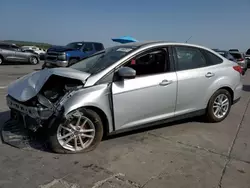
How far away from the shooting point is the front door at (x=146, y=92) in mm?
3924

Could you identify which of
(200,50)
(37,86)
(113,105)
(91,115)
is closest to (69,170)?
(91,115)

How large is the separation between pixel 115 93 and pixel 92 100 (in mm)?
375

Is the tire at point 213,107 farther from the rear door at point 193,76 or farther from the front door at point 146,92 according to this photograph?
the front door at point 146,92

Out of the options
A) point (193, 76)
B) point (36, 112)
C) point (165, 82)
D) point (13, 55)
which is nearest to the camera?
point (36, 112)

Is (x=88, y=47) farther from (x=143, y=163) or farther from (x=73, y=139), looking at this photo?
(x=143, y=163)

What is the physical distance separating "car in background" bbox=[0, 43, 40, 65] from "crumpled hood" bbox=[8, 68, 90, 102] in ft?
51.3

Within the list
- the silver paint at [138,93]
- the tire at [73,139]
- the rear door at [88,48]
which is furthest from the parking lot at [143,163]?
the rear door at [88,48]

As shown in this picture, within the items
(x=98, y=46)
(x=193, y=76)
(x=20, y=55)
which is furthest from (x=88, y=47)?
(x=193, y=76)

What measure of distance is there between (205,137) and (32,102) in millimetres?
2965

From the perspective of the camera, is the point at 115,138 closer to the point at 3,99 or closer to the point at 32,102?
the point at 32,102

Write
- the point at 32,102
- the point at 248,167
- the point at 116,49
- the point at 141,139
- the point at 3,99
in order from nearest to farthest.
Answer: the point at 248,167
the point at 32,102
the point at 141,139
the point at 116,49
the point at 3,99

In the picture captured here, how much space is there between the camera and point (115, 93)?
3834 mm

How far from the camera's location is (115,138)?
4.37m

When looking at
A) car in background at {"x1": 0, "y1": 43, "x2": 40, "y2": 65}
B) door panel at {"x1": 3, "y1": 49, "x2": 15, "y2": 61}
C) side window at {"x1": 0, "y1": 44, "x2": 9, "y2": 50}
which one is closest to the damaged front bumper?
car in background at {"x1": 0, "y1": 43, "x2": 40, "y2": 65}
